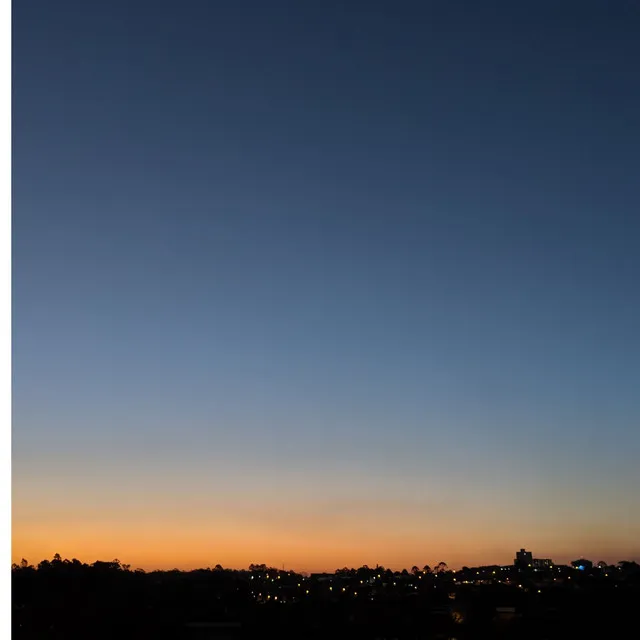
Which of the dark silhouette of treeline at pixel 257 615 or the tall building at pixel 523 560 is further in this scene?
the tall building at pixel 523 560

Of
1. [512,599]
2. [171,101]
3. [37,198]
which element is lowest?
[512,599]

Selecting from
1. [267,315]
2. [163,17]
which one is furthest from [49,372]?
[163,17]

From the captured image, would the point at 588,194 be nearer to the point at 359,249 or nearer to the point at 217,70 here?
the point at 359,249

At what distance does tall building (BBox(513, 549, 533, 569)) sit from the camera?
56.7 m

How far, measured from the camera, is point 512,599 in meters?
19.2

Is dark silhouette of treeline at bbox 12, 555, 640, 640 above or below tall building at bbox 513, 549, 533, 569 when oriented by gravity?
above

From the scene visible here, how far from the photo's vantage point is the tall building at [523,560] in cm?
5671

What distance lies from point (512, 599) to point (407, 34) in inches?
633

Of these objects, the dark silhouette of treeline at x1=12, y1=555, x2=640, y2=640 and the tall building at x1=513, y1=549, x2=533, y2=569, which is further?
the tall building at x1=513, y1=549, x2=533, y2=569

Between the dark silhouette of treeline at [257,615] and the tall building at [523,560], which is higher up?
the dark silhouette of treeline at [257,615]

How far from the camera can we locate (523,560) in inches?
2307

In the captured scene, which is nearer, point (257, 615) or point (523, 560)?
point (257, 615)
